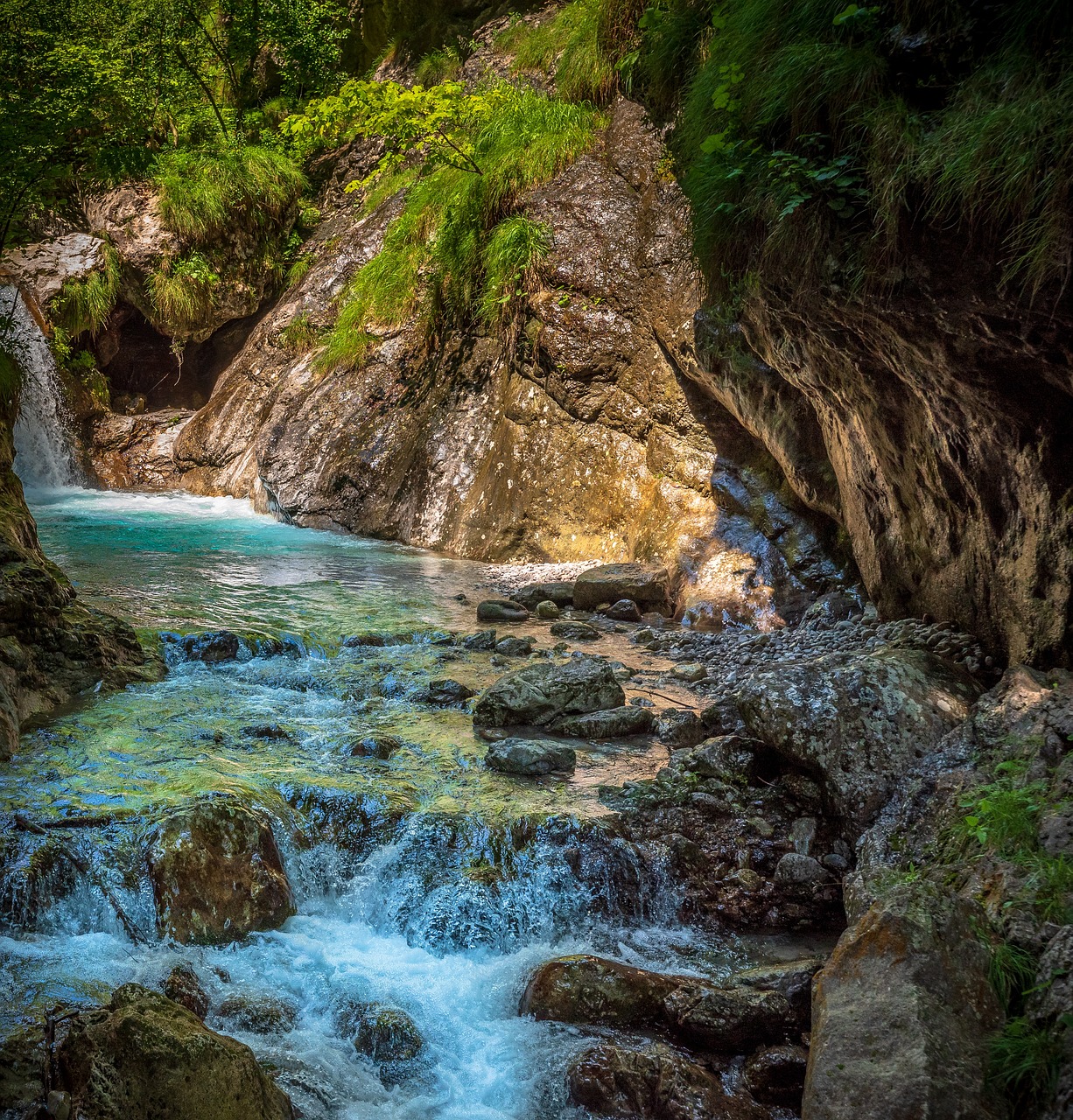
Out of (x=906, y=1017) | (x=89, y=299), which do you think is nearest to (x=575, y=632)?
(x=906, y=1017)

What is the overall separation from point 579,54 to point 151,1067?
12572 mm

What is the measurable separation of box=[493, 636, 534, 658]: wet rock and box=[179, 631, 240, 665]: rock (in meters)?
1.97

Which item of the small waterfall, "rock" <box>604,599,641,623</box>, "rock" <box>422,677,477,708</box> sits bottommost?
"rock" <box>422,677,477,708</box>

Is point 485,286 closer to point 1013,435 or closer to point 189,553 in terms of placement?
point 189,553

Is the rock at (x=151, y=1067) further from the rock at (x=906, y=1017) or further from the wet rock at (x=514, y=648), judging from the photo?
the wet rock at (x=514, y=648)

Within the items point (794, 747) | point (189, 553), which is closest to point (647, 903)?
point (794, 747)

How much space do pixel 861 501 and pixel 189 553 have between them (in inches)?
291

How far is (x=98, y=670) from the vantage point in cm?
530

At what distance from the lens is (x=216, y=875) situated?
3.34 m

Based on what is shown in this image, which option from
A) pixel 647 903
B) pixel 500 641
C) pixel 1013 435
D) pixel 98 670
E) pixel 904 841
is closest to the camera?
pixel 904 841

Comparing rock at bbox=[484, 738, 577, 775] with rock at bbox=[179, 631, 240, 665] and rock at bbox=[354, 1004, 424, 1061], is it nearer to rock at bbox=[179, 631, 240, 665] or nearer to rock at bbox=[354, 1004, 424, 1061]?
rock at bbox=[354, 1004, 424, 1061]

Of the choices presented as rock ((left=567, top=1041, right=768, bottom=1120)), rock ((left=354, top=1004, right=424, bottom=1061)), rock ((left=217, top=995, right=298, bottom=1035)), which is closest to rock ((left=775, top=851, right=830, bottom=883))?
rock ((left=567, top=1041, right=768, bottom=1120))

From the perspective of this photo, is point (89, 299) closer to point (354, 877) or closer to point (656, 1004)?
point (354, 877)

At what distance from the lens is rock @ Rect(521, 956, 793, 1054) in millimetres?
2717
